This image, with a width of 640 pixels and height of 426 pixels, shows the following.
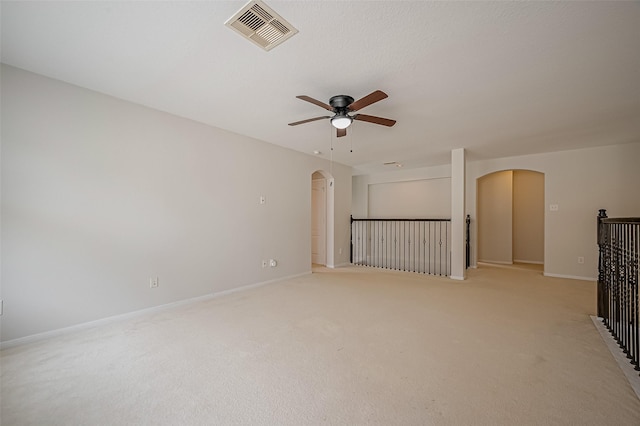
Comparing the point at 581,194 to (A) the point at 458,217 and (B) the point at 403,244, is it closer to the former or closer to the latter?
(A) the point at 458,217

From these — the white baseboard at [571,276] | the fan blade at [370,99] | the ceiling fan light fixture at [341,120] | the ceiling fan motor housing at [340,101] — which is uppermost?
the ceiling fan motor housing at [340,101]

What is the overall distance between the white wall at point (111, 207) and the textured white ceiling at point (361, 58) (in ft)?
1.15

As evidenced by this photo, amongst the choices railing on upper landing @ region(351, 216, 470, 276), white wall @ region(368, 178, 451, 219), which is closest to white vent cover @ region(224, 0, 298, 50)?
railing on upper landing @ region(351, 216, 470, 276)

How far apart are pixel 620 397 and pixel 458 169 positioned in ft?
13.1

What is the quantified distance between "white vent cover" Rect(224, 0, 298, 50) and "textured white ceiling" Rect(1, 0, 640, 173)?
0.06 meters

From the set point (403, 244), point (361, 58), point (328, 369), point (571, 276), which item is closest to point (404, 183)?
point (403, 244)

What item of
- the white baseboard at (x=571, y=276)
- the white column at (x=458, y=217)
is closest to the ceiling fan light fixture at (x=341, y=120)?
the white column at (x=458, y=217)

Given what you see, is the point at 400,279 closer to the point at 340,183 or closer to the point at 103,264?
the point at 340,183

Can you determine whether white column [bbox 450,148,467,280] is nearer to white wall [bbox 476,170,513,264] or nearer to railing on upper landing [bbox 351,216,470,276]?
railing on upper landing [bbox 351,216,470,276]

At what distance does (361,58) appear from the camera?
2.18 metres

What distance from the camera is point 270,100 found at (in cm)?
296

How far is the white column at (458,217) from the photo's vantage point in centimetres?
497

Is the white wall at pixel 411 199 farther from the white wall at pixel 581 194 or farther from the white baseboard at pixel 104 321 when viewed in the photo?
the white baseboard at pixel 104 321

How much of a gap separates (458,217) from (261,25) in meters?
4.62
